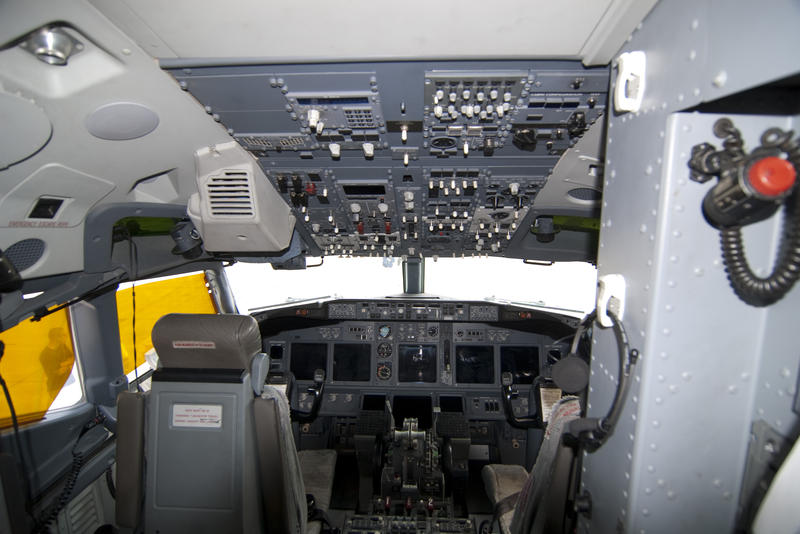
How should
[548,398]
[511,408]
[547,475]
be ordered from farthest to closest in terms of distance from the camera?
1. [511,408]
2. [548,398]
3. [547,475]

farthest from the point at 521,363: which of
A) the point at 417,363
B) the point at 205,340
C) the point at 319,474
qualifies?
the point at 205,340

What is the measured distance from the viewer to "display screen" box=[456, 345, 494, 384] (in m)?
5.17

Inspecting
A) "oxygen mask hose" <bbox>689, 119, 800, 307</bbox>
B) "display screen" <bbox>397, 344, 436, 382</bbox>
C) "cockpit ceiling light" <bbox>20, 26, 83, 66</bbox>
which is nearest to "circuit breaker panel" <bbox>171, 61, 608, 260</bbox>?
"cockpit ceiling light" <bbox>20, 26, 83, 66</bbox>

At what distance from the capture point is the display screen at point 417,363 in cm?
523

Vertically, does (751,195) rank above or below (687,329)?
above

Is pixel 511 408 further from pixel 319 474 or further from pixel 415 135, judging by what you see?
pixel 415 135

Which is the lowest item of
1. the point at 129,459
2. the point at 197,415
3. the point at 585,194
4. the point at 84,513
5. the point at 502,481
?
the point at 502,481

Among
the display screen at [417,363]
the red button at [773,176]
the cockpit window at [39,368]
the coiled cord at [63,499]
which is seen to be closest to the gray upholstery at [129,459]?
the coiled cord at [63,499]

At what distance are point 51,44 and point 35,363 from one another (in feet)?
8.81

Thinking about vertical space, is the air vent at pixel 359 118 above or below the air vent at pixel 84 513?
above

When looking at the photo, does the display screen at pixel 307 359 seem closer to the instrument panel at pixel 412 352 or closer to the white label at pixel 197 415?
the instrument panel at pixel 412 352

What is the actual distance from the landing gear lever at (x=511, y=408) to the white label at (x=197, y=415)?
362cm

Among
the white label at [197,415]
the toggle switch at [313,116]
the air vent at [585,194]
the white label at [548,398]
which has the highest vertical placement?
the toggle switch at [313,116]

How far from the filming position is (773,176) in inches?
31.5
